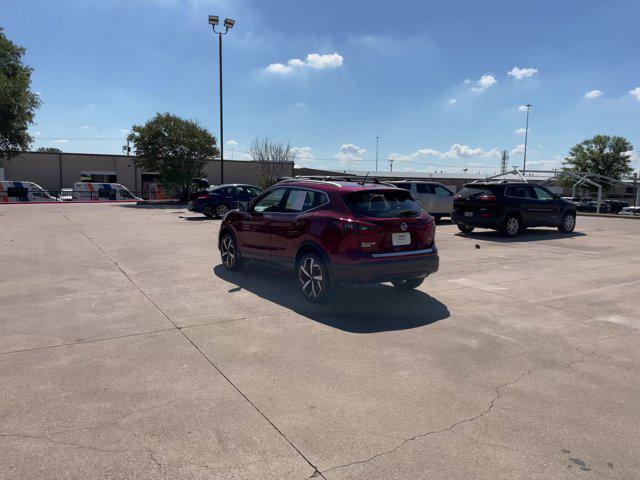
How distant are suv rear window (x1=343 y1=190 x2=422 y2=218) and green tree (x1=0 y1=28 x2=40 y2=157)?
24.7 m

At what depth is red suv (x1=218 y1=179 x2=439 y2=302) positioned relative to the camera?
A: 20.0 ft

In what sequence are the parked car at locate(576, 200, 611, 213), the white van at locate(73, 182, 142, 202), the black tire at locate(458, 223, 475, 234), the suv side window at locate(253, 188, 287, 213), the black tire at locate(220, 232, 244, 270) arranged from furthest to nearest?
the parked car at locate(576, 200, 611, 213), the white van at locate(73, 182, 142, 202), the black tire at locate(458, 223, 475, 234), the black tire at locate(220, 232, 244, 270), the suv side window at locate(253, 188, 287, 213)

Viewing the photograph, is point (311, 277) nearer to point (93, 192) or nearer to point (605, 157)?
point (93, 192)

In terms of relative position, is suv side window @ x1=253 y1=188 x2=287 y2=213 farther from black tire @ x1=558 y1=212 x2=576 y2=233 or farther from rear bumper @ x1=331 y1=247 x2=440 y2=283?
black tire @ x1=558 y1=212 x2=576 y2=233

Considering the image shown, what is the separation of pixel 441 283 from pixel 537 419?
4.52 m

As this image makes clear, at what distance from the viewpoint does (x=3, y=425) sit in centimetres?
326

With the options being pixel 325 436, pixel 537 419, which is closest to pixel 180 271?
pixel 325 436

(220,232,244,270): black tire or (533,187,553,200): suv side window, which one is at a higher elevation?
(533,187,553,200): suv side window

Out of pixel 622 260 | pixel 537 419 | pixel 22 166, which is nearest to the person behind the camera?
pixel 537 419

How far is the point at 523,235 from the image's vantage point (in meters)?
15.1

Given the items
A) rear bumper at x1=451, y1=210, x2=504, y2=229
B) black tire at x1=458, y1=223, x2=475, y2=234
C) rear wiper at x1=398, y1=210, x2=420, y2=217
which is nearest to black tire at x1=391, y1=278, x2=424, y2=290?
rear wiper at x1=398, y1=210, x2=420, y2=217

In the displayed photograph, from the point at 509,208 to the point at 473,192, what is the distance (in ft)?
3.95

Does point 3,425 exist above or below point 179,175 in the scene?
below

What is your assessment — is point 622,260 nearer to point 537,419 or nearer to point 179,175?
point 537,419
